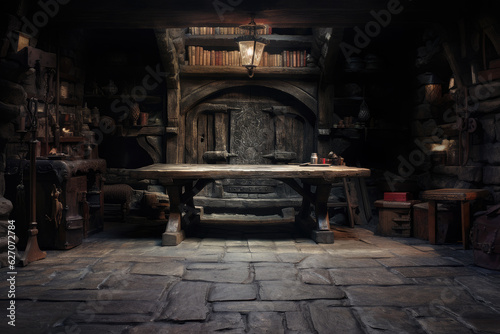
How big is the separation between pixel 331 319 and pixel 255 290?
73 cm

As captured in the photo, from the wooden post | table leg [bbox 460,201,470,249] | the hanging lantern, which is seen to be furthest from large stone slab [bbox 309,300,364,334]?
the wooden post

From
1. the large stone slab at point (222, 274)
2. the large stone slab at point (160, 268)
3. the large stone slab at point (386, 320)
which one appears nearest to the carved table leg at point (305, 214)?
the large stone slab at point (222, 274)

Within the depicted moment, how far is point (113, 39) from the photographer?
724 cm

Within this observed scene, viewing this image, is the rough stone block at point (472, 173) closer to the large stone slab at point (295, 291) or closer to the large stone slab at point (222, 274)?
the large stone slab at point (295, 291)

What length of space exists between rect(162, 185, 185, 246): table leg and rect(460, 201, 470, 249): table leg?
3368 millimetres

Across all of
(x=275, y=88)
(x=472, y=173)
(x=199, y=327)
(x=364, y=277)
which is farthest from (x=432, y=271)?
(x=275, y=88)

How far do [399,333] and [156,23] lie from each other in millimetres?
4387

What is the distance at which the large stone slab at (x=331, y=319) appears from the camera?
248cm

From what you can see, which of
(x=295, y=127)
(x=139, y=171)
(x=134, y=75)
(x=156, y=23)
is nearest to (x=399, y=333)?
(x=139, y=171)

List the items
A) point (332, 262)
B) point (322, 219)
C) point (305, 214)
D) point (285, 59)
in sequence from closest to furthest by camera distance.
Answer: point (332, 262), point (322, 219), point (305, 214), point (285, 59)

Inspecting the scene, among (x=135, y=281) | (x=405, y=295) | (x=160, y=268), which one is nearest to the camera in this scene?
(x=405, y=295)

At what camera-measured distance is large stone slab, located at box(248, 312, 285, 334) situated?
8.04 feet

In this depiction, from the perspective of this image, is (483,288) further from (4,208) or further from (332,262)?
(4,208)

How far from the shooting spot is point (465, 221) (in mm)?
4629
